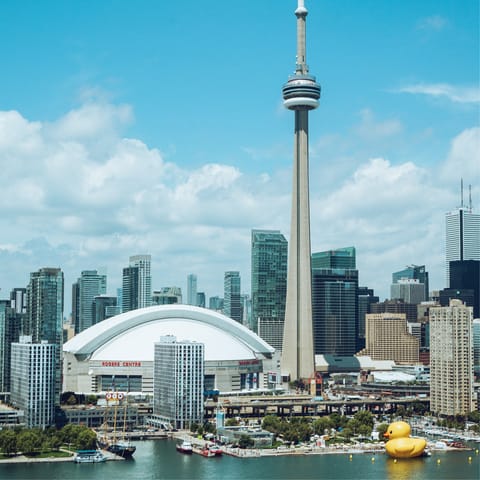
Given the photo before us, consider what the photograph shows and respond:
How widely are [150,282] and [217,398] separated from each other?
116935 millimetres

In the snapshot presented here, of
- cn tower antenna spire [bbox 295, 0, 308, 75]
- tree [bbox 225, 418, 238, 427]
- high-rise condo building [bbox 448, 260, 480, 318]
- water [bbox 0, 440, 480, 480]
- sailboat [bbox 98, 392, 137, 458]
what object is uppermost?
cn tower antenna spire [bbox 295, 0, 308, 75]

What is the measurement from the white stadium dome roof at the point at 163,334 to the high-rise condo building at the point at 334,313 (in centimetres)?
6337

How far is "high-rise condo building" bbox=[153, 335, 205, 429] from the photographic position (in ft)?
229

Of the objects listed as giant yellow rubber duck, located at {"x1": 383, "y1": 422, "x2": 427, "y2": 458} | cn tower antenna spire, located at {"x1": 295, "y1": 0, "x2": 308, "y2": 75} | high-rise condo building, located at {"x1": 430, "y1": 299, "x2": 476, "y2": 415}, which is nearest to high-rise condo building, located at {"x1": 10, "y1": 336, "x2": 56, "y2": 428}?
giant yellow rubber duck, located at {"x1": 383, "y1": 422, "x2": 427, "y2": 458}

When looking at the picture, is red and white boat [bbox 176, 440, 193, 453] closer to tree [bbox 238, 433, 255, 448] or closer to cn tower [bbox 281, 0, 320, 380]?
tree [bbox 238, 433, 255, 448]

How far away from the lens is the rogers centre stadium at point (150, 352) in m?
84.2

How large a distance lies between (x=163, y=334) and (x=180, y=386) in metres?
17.2

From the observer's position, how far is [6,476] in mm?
50062

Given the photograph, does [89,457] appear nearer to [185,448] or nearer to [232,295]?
[185,448]

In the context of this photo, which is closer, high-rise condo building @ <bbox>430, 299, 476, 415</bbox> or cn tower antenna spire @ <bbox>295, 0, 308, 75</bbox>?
high-rise condo building @ <bbox>430, 299, 476, 415</bbox>

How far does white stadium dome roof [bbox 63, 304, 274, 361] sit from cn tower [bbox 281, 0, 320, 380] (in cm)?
777

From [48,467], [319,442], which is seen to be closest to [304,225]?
[319,442]

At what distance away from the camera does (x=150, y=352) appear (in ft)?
278

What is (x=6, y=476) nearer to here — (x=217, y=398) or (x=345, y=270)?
(x=217, y=398)
